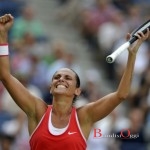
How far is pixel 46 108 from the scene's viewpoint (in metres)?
8.65

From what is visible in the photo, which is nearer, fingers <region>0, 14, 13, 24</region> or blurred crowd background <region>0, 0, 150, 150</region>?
fingers <region>0, 14, 13, 24</region>

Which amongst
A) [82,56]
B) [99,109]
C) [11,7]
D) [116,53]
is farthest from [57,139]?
[11,7]

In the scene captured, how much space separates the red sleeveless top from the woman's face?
346 millimetres

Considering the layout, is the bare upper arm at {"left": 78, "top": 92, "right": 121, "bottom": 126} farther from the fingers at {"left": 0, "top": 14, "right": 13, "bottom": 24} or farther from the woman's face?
the fingers at {"left": 0, "top": 14, "right": 13, "bottom": 24}

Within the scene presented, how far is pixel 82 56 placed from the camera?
52.6 ft

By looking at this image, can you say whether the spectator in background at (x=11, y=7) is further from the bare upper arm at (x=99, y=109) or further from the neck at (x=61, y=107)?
the bare upper arm at (x=99, y=109)

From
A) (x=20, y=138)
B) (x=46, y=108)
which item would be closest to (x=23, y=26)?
(x=20, y=138)

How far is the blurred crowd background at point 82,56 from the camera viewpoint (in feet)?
41.5

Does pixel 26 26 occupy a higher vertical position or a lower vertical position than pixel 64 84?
lower

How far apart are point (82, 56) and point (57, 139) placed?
773 cm

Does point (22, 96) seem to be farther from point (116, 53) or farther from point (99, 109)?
point (116, 53)

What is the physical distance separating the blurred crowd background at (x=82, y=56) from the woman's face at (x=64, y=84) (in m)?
3.46

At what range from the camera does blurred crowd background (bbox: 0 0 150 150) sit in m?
12.7

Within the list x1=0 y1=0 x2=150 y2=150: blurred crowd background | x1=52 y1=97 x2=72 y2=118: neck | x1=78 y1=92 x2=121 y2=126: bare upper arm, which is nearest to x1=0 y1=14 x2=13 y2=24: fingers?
x1=52 y1=97 x2=72 y2=118: neck
